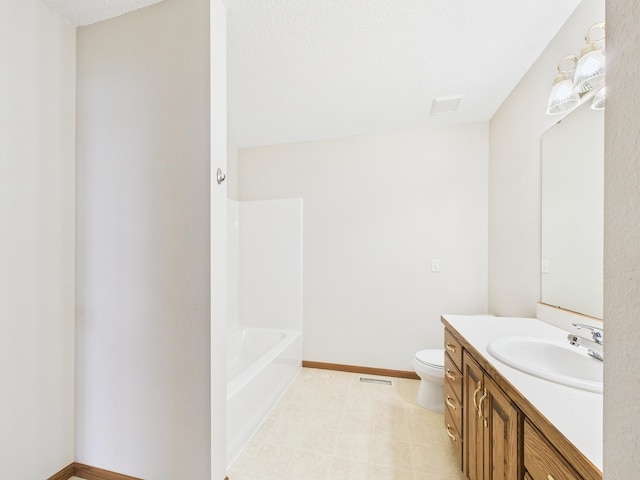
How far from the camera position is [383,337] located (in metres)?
2.70

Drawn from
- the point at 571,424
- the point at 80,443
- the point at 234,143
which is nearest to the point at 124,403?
the point at 80,443

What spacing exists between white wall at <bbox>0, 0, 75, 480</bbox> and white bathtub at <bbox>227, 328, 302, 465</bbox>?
0.87m

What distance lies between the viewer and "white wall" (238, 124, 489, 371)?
2.56 m

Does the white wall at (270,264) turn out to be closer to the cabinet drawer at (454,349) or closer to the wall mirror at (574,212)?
the cabinet drawer at (454,349)

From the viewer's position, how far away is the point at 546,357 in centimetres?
120

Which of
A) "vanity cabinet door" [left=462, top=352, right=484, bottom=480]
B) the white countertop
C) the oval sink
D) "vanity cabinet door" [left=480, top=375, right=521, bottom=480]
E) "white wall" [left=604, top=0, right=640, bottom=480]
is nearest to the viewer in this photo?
"white wall" [left=604, top=0, right=640, bottom=480]

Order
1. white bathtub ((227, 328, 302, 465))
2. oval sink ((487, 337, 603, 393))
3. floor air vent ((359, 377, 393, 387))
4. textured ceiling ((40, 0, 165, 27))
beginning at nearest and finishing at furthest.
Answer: oval sink ((487, 337, 603, 393)), textured ceiling ((40, 0, 165, 27)), white bathtub ((227, 328, 302, 465)), floor air vent ((359, 377, 393, 387))

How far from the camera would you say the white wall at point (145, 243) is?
1286 mm

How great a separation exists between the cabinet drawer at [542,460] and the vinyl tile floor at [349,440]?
1.01 m

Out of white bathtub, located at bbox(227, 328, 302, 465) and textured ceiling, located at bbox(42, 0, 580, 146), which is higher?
textured ceiling, located at bbox(42, 0, 580, 146)

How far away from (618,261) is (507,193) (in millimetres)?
2034

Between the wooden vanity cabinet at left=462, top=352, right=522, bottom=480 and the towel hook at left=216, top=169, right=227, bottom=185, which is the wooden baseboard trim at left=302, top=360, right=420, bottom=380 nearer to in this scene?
the wooden vanity cabinet at left=462, top=352, right=522, bottom=480

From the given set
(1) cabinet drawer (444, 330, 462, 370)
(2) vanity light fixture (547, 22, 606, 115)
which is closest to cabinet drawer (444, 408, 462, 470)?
(1) cabinet drawer (444, 330, 462, 370)

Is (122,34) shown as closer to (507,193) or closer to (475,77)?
(475,77)
